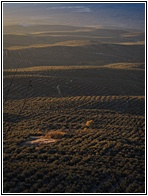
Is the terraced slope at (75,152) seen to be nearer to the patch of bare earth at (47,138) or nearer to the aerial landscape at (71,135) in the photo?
the aerial landscape at (71,135)

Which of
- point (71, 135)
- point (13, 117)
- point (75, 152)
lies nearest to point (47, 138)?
point (71, 135)

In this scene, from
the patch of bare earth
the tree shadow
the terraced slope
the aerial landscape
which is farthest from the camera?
the tree shadow

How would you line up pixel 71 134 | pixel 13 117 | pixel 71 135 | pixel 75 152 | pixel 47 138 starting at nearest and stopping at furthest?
pixel 75 152 < pixel 47 138 < pixel 71 135 < pixel 71 134 < pixel 13 117

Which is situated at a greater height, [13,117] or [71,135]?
[71,135]

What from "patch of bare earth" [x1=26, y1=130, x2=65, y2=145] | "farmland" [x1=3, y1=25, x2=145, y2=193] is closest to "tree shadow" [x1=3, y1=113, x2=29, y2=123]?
"farmland" [x1=3, y1=25, x2=145, y2=193]

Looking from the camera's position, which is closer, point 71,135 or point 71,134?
point 71,135

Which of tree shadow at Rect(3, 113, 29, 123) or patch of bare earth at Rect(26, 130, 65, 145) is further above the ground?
patch of bare earth at Rect(26, 130, 65, 145)

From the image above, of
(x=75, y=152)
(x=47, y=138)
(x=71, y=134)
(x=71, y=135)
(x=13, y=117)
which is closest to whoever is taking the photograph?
(x=75, y=152)

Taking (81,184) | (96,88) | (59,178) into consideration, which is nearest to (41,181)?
(59,178)

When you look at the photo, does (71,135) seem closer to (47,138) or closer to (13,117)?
(47,138)

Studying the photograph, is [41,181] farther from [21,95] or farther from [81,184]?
[21,95]

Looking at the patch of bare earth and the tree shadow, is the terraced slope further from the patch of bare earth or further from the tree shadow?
the patch of bare earth
